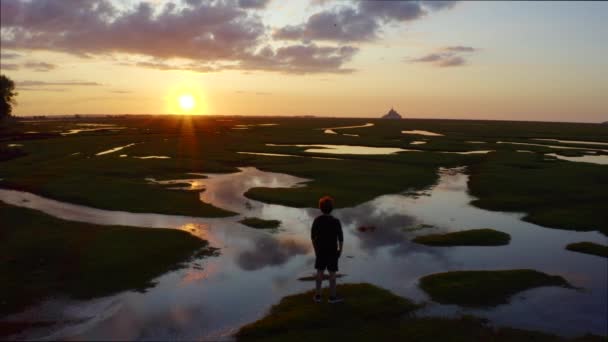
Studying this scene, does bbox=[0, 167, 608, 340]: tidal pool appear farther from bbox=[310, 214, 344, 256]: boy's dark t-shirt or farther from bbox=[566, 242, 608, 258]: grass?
bbox=[310, 214, 344, 256]: boy's dark t-shirt

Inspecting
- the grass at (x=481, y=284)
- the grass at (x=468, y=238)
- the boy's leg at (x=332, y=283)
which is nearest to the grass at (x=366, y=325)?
the boy's leg at (x=332, y=283)

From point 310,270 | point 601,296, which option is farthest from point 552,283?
point 310,270

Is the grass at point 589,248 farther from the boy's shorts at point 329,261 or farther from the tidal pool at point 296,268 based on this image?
the boy's shorts at point 329,261

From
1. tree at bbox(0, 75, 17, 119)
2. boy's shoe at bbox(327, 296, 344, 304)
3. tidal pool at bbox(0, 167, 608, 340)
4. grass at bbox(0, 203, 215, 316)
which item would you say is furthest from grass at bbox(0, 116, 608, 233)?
tree at bbox(0, 75, 17, 119)

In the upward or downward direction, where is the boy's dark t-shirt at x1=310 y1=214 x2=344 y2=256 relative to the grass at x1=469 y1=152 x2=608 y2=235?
upward

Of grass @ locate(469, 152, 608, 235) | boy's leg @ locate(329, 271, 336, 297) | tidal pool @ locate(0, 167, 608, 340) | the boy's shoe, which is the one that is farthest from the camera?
grass @ locate(469, 152, 608, 235)

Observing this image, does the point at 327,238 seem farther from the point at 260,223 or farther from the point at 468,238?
the point at 260,223
